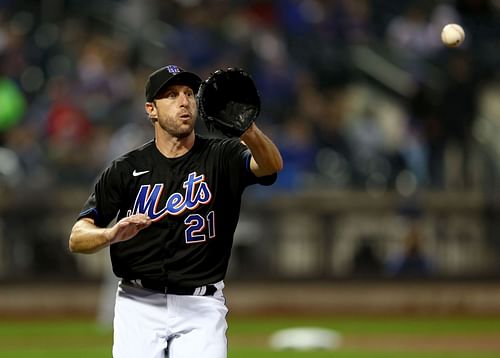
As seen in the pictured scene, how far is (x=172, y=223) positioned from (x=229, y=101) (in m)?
0.75

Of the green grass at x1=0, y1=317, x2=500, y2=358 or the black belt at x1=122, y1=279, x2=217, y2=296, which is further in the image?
the green grass at x1=0, y1=317, x2=500, y2=358

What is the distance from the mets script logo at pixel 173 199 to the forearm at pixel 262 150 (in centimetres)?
43

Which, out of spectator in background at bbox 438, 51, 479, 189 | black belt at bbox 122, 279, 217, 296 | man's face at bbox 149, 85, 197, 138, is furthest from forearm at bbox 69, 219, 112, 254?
spectator in background at bbox 438, 51, 479, 189

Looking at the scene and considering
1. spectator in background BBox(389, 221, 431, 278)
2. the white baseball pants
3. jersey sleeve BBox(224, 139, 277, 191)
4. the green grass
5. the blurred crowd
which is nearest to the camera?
the white baseball pants

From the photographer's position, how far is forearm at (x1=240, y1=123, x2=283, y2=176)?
228 inches

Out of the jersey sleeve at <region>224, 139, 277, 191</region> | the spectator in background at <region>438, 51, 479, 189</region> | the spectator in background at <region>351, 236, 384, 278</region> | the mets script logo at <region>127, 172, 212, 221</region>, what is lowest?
the mets script logo at <region>127, 172, 212, 221</region>

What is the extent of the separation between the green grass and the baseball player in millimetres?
5896

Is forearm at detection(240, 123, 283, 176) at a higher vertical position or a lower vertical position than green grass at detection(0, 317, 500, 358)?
higher

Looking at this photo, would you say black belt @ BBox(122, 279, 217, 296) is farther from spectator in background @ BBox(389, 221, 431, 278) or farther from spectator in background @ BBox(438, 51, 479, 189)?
spectator in background @ BBox(438, 51, 479, 189)

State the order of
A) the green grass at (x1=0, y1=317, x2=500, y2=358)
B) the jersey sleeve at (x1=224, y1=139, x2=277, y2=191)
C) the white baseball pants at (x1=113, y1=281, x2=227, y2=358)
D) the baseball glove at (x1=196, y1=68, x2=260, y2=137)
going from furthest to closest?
the green grass at (x1=0, y1=317, x2=500, y2=358) → the jersey sleeve at (x1=224, y1=139, x2=277, y2=191) → the white baseball pants at (x1=113, y1=281, x2=227, y2=358) → the baseball glove at (x1=196, y1=68, x2=260, y2=137)

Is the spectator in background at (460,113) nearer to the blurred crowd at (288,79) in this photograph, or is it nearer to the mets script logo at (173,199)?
the blurred crowd at (288,79)

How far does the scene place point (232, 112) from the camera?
588cm

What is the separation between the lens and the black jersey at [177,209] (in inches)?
245

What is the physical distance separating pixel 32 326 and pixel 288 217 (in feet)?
11.9
